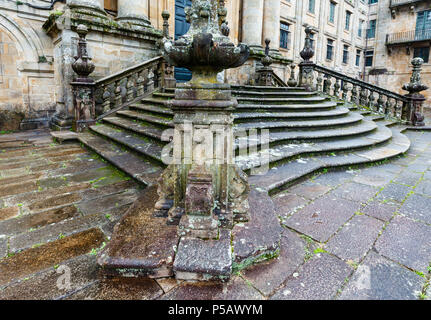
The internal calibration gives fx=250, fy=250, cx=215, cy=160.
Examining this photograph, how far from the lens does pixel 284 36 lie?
17391 mm

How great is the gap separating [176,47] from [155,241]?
4.98 feet

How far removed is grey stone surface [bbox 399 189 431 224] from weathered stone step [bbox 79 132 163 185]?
290cm

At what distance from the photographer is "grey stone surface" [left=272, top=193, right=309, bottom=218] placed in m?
2.69

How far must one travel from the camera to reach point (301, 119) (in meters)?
5.73

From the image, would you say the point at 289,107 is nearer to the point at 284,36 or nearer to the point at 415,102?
the point at 415,102

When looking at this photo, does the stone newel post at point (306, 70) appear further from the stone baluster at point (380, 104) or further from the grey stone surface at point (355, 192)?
the grey stone surface at point (355, 192)

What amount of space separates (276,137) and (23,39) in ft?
24.0

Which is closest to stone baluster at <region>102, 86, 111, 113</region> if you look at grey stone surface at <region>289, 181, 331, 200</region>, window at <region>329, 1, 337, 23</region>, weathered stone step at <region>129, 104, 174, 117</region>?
weathered stone step at <region>129, 104, 174, 117</region>

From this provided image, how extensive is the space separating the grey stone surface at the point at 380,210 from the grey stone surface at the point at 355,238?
5.0 inches

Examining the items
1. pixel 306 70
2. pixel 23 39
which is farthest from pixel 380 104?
pixel 23 39

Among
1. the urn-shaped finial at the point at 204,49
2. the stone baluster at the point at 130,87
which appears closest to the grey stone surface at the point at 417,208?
the urn-shaped finial at the point at 204,49

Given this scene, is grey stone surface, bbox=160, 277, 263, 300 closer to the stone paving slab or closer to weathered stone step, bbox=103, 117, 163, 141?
the stone paving slab

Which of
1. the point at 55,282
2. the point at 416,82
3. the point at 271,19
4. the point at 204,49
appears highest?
the point at 271,19

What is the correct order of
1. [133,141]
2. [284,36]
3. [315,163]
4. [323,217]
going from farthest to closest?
[284,36] → [133,141] → [315,163] → [323,217]
